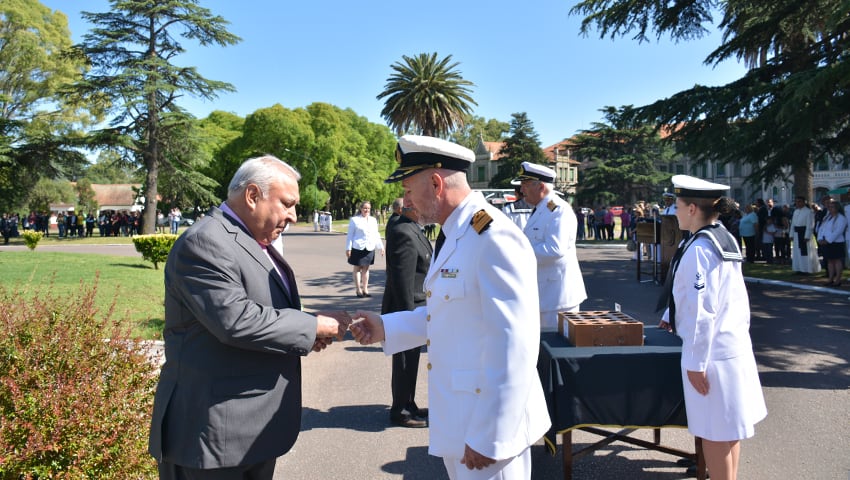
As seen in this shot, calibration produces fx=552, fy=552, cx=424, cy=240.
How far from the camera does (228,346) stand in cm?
233

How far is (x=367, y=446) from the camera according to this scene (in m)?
4.78

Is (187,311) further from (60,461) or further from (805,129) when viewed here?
(805,129)

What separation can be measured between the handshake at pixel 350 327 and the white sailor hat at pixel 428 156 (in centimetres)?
77

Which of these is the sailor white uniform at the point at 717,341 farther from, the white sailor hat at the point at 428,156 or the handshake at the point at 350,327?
the handshake at the point at 350,327

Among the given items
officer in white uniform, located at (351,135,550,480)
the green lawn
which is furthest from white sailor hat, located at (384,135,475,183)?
the green lawn

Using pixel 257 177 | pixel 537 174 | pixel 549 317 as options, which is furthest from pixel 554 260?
pixel 257 177

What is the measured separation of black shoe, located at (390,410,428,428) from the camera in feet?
17.1

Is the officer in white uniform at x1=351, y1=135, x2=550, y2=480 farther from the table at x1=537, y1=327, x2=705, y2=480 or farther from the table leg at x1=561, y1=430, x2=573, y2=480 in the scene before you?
the table leg at x1=561, y1=430, x2=573, y2=480

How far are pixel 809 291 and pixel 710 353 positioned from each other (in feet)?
37.9

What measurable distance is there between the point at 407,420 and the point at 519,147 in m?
73.9

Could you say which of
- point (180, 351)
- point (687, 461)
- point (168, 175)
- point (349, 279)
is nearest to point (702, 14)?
point (349, 279)

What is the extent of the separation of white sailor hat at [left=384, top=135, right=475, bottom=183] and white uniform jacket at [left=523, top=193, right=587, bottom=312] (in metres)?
2.59

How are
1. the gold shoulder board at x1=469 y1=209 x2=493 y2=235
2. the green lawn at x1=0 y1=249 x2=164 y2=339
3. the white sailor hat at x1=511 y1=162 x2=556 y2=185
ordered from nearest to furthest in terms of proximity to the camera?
the gold shoulder board at x1=469 y1=209 x2=493 y2=235 < the white sailor hat at x1=511 y1=162 x2=556 y2=185 < the green lawn at x1=0 y1=249 x2=164 y2=339

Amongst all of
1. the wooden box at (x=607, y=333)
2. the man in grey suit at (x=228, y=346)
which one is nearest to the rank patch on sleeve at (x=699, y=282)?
the wooden box at (x=607, y=333)
